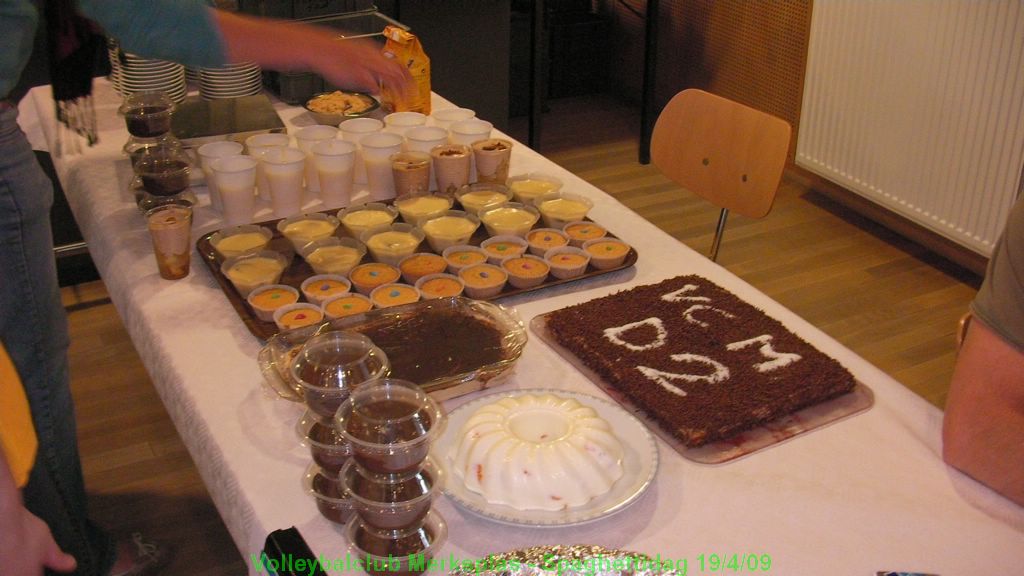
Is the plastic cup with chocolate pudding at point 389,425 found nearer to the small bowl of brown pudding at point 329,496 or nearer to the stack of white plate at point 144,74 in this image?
the small bowl of brown pudding at point 329,496

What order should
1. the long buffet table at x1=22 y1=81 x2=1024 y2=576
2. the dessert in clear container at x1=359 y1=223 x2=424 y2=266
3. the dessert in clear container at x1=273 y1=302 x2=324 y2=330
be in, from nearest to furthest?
1. the long buffet table at x1=22 y1=81 x2=1024 y2=576
2. the dessert in clear container at x1=273 y1=302 x2=324 y2=330
3. the dessert in clear container at x1=359 y1=223 x2=424 y2=266

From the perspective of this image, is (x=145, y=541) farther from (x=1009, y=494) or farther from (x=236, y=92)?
(x=1009, y=494)

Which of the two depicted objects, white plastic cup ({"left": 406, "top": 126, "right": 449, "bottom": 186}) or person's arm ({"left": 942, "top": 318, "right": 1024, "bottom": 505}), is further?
white plastic cup ({"left": 406, "top": 126, "right": 449, "bottom": 186})

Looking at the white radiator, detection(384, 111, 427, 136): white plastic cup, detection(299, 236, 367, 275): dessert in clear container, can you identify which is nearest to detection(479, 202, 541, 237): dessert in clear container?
detection(299, 236, 367, 275): dessert in clear container

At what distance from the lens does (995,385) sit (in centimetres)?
122

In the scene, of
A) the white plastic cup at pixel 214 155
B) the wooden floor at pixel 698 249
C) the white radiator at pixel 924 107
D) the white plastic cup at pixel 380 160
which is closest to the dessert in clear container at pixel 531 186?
the white plastic cup at pixel 380 160

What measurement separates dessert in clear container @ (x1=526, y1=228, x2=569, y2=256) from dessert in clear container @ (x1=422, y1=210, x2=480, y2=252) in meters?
0.11

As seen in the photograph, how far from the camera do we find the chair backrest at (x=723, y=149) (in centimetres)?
204

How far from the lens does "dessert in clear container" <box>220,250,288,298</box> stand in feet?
5.02

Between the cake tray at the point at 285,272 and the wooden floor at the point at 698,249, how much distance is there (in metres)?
0.75

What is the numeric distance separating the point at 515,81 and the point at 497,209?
3049 mm

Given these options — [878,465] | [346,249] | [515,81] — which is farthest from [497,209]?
[515,81]

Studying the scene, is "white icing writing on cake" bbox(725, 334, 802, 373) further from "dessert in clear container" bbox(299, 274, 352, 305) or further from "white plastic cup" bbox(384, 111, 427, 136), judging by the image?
"white plastic cup" bbox(384, 111, 427, 136)

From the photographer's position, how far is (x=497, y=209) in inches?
70.5
